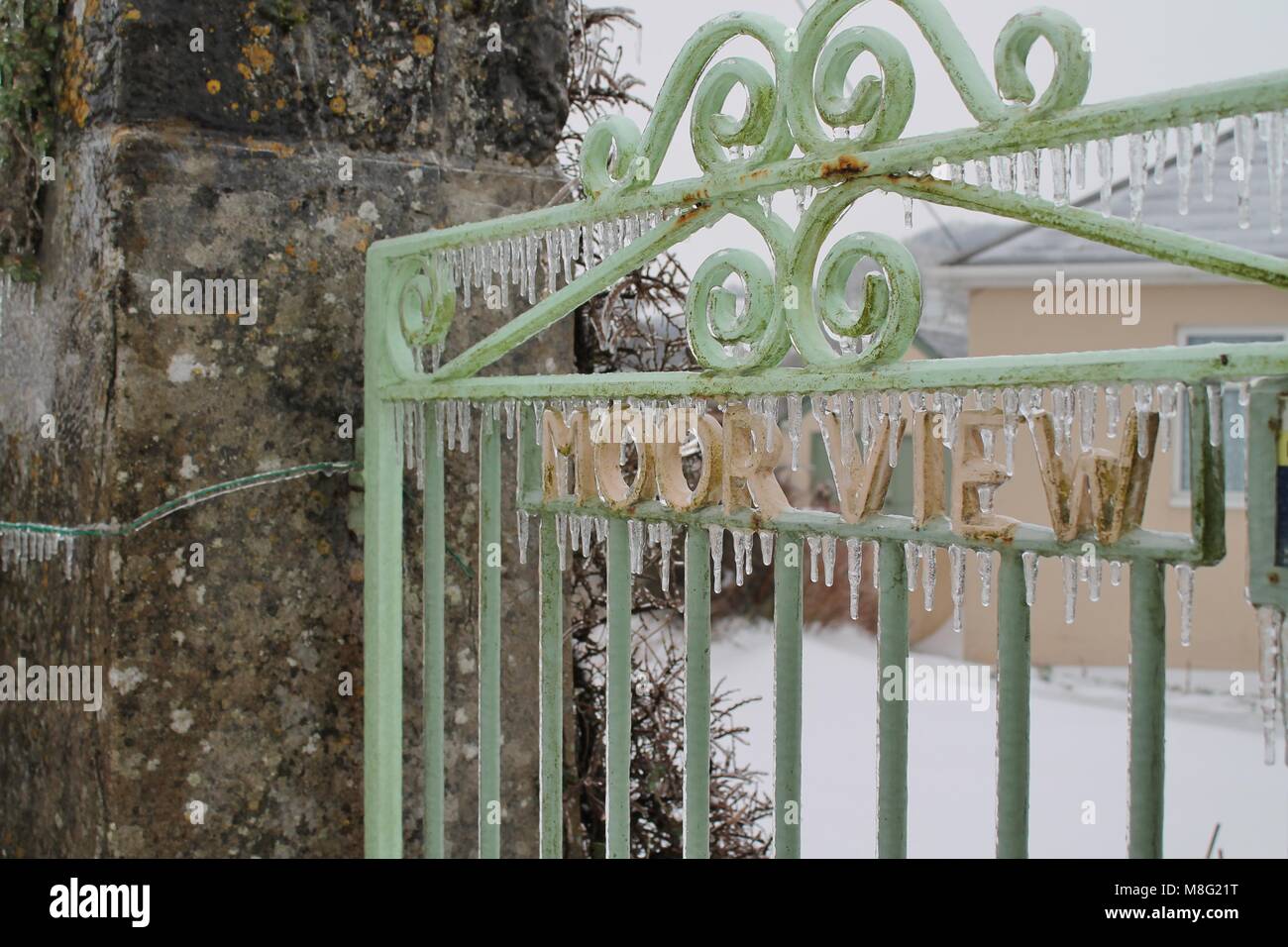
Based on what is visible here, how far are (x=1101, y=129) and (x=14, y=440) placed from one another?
2091 mm

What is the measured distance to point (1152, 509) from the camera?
9156 millimetres

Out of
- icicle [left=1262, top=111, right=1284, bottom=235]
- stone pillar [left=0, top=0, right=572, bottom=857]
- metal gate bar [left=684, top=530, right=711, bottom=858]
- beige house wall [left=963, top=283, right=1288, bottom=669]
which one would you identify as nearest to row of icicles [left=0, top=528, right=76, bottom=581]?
stone pillar [left=0, top=0, right=572, bottom=857]

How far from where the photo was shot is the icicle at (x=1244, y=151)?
94 cm

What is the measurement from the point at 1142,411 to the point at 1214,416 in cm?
6

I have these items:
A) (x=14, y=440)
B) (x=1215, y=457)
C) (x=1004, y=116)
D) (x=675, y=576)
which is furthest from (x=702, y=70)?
(x=675, y=576)

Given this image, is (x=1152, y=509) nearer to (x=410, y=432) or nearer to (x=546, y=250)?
(x=410, y=432)

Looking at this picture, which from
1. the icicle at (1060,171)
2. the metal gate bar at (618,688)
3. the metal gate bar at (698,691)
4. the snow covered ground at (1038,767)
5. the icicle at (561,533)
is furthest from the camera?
the snow covered ground at (1038,767)

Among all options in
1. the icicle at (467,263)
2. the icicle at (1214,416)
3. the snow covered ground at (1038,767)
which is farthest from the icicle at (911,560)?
the snow covered ground at (1038,767)

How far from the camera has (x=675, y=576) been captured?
11.4ft

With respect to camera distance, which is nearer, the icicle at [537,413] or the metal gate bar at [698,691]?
the metal gate bar at [698,691]

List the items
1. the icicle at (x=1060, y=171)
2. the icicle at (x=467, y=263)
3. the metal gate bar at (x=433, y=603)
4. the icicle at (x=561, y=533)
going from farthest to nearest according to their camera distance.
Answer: the metal gate bar at (x=433, y=603)
the icicle at (x=467, y=263)
the icicle at (x=561, y=533)
the icicle at (x=1060, y=171)

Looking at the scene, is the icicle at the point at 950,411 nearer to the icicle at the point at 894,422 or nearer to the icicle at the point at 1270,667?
the icicle at the point at 894,422

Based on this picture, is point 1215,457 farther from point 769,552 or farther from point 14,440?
point 14,440

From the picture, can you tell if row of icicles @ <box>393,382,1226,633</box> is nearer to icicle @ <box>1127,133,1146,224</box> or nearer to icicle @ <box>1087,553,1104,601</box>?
icicle @ <box>1087,553,1104,601</box>
